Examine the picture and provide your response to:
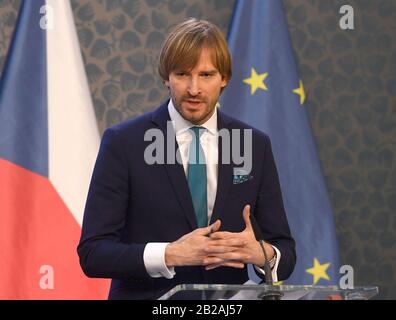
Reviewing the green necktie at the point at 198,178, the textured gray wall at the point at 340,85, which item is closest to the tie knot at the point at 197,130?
the green necktie at the point at 198,178

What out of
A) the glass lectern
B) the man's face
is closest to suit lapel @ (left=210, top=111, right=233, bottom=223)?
the man's face

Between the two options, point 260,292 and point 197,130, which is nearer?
point 260,292

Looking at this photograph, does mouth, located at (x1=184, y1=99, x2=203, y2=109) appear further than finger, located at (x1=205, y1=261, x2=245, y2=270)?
Yes

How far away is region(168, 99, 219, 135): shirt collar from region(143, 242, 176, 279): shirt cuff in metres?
0.38

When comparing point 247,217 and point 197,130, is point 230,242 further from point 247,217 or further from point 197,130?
point 197,130

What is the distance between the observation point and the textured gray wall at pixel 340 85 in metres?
3.84

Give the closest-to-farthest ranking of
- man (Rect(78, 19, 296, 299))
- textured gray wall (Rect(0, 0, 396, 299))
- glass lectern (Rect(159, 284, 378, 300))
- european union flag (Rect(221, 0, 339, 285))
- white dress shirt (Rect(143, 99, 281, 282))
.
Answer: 1. glass lectern (Rect(159, 284, 378, 300))
2. man (Rect(78, 19, 296, 299))
3. white dress shirt (Rect(143, 99, 281, 282))
4. european union flag (Rect(221, 0, 339, 285))
5. textured gray wall (Rect(0, 0, 396, 299))

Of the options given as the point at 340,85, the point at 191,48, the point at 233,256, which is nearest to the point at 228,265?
the point at 233,256

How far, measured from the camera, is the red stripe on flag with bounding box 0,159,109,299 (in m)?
3.46

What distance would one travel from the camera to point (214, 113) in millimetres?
2414

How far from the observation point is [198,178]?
2.30 metres

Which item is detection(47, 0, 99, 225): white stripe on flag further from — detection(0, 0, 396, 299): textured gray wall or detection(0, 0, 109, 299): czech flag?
detection(0, 0, 396, 299): textured gray wall

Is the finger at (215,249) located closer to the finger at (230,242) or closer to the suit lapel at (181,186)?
the finger at (230,242)

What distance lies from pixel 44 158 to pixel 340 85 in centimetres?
142
